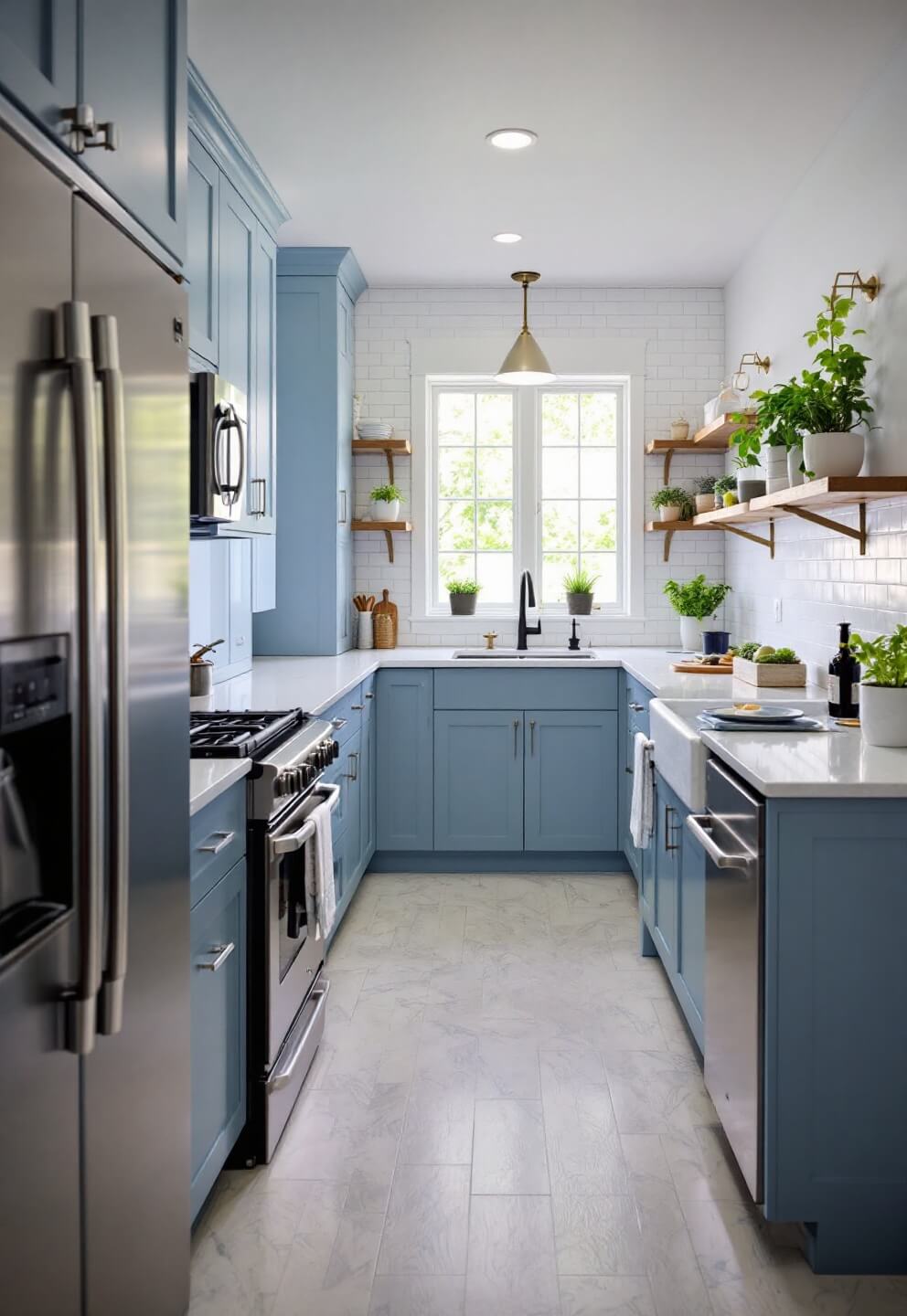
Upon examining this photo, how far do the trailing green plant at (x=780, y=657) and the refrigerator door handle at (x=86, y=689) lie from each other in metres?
2.79

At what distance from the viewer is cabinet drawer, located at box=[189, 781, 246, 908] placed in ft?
6.57

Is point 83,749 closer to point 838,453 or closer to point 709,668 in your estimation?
point 838,453

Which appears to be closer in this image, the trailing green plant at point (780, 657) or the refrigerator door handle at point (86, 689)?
the refrigerator door handle at point (86, 689)

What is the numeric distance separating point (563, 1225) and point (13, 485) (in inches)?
72.9

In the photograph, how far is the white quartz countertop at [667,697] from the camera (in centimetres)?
205

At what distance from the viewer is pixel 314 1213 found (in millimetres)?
2229

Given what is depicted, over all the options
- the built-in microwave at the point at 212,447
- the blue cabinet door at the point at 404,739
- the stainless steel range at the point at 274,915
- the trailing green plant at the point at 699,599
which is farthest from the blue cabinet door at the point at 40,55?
the trailing green plant at the point at 699,599

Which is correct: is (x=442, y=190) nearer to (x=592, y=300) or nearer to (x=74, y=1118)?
(x=592, y=300)

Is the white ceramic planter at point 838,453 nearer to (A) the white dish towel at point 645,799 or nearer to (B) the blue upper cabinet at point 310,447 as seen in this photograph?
(A) the white dish towel at point 645,799

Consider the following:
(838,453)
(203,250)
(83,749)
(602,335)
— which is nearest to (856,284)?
(838,453)

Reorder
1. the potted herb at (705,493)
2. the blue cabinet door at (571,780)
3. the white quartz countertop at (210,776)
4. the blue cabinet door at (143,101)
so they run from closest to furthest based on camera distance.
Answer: the blue cabinet door at (143,101) < the white quartz countertop at (210,776) < the blue cabinet door at (571,780) < the potted herb at (705,493)

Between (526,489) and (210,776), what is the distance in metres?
3.80

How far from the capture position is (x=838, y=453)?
314 cm

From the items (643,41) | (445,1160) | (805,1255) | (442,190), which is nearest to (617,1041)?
(445,1160)
